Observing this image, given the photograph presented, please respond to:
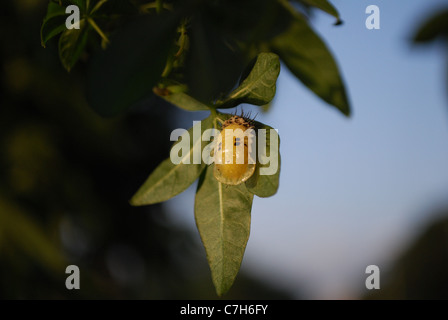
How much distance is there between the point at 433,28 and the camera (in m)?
0.61

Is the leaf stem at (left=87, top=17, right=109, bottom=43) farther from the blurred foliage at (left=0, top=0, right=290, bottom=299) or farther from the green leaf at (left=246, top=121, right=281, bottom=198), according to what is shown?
the blurred foliage at (left=0, top=0, right=290, bottom=299)

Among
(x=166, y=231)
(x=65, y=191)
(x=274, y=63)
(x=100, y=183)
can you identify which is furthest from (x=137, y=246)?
(x=274, y=63)

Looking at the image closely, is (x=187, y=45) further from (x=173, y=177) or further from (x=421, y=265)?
(x=421, y=265)

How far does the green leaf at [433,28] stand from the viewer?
0.61 metres

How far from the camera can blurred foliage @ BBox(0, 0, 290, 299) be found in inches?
62.7

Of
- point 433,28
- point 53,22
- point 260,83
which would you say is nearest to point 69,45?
point 53,22

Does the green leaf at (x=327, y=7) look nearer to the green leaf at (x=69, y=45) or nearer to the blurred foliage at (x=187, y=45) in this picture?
the blurred foliage at (x=187, y=45)

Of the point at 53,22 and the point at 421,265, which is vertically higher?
the point at 421,265

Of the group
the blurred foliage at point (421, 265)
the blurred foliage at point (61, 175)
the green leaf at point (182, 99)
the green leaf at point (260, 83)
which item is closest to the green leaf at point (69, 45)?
the green leaf at point (182, 99)

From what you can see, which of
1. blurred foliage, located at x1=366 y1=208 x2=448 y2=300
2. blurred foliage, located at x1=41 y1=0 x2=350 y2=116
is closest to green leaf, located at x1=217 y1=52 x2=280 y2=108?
blurred foliage, located at x1=41 y1=0 x2=350 y2=116

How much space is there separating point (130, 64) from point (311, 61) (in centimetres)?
35

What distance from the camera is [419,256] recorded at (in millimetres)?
8406

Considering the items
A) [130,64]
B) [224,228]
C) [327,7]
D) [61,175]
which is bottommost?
[224,228]

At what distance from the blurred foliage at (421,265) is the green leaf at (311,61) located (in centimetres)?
Result: 735
